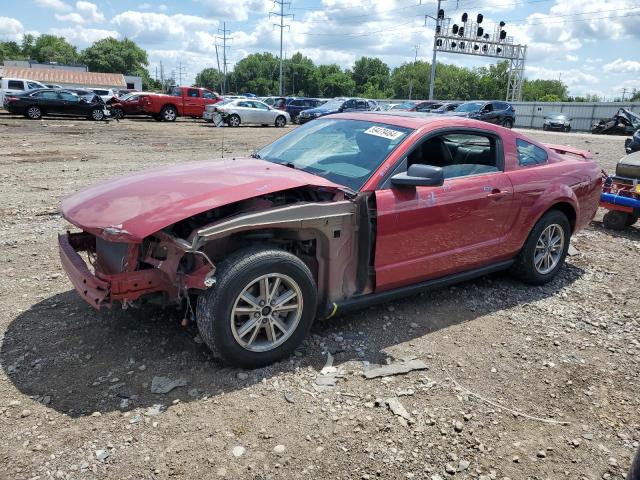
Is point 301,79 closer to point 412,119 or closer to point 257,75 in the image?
point 257,75

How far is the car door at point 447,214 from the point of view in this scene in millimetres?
3758

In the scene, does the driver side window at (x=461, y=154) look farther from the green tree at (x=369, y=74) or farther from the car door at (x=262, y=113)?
the green tree at (x=369, y=74)

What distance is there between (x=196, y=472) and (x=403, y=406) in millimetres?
1264

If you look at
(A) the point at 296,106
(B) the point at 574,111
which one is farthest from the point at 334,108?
(B) the point at 574,111

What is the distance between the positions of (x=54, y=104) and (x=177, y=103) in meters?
6.23

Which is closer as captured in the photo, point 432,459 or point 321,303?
point 432,459

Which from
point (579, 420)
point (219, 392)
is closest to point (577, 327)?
point (579, 420)

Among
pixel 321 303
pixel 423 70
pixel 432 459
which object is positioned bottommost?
pixel 432 459

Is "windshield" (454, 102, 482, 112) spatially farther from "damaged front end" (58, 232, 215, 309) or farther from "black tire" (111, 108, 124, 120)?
"damaged front end" (58, 232, 215, 309)

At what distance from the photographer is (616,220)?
7.54 m

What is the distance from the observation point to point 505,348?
3.90 m

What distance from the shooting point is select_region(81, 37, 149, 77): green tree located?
368 ft

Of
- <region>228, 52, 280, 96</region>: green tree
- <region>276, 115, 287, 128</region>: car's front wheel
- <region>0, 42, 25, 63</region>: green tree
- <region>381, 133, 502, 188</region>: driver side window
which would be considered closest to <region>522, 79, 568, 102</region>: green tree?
<region>228, 52, 280, 96</region>: green tree

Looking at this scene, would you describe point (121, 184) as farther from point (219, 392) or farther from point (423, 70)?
point (423, 70)
